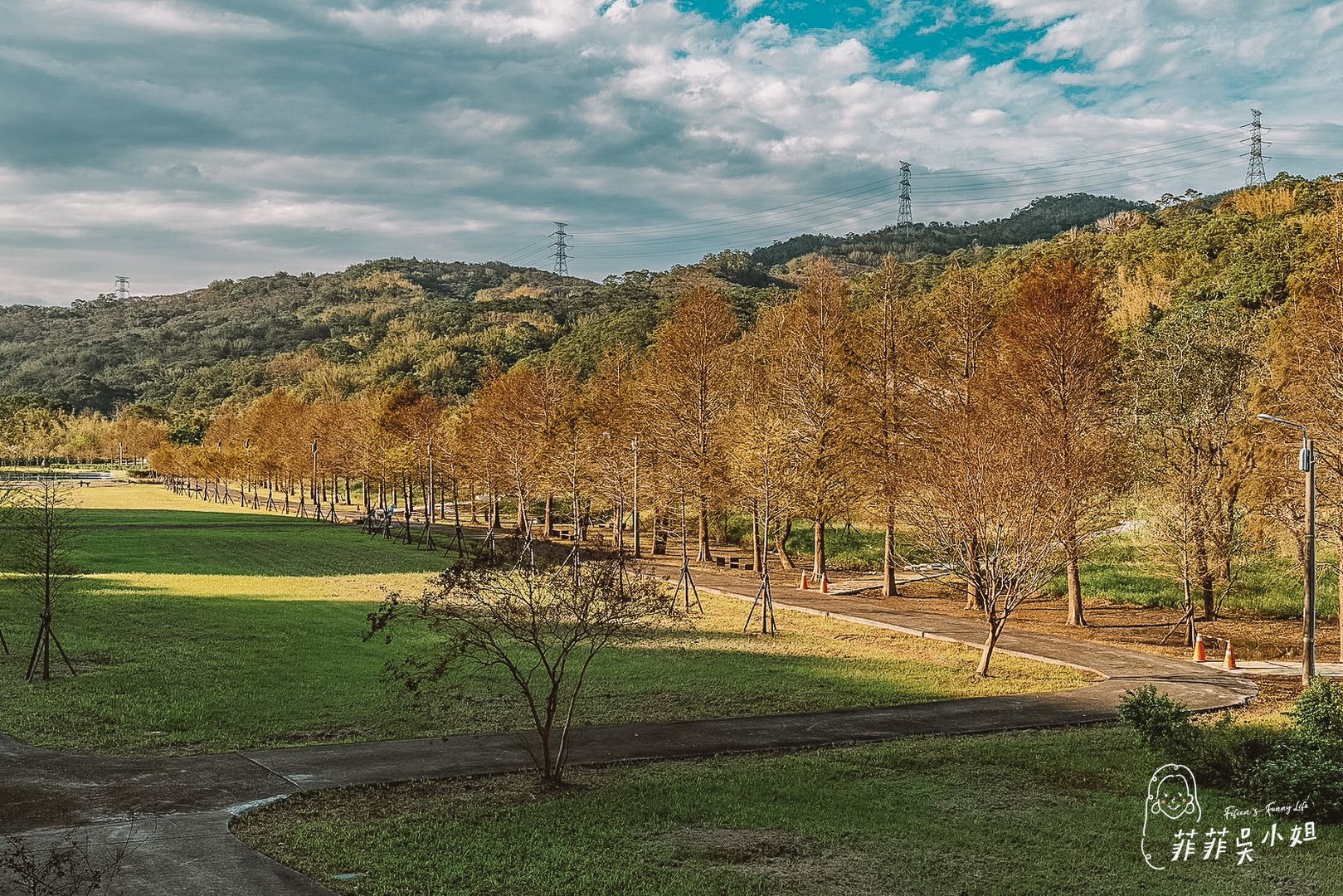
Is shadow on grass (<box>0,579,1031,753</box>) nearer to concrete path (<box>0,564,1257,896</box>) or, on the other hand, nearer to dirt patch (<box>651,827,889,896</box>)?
concrete path (<box>0,564,1257,896</box>)

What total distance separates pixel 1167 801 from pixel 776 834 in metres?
6.05

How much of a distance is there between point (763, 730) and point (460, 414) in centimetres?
6718

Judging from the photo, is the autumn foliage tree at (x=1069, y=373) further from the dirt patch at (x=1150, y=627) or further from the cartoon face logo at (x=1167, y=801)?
the cartoon face logo at (x=1167, y=801)

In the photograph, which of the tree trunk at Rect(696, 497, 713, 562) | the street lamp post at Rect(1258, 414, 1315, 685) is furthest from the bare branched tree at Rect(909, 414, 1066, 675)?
the tree trunk at Rect(696, 497, 713, 562)

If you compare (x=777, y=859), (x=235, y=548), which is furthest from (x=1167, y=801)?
(x=235, y=548)

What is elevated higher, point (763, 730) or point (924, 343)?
point (924, 343)

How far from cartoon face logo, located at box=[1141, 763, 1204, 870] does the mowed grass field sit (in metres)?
6.28

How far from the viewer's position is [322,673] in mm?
22578

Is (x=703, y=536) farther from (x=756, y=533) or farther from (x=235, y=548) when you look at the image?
(x=235, y=548)

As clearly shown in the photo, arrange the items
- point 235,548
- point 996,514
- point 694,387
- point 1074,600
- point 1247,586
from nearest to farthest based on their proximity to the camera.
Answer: point 996,514
point 1074,600
point 1247,586
point 694,387
point 235,548

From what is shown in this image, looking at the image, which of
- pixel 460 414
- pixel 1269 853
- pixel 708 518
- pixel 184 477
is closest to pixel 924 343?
pixel 708 518

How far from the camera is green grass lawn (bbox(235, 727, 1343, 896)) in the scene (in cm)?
1087

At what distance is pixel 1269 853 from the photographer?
12461 millimetres

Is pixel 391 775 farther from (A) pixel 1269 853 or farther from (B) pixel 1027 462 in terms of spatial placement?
(B) pixel 1027 462
